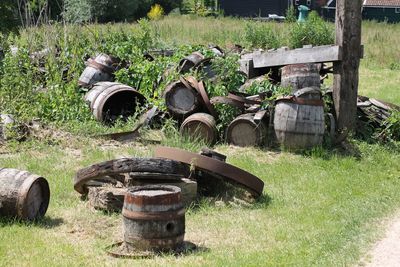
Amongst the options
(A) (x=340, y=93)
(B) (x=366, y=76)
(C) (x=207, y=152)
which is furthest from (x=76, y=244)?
(B) (x=366, y=76)

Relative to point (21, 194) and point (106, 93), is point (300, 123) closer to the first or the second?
point (106, 93)

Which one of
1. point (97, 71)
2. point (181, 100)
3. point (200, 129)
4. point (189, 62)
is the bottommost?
point (200, 129)

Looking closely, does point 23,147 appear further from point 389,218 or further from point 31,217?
point 389,218

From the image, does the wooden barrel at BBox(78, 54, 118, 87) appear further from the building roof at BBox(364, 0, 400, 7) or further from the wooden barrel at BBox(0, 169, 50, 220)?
the building roof at BBox(364, 0, 400, 7)

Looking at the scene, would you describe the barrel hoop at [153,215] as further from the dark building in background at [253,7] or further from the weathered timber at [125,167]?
the dark building in background at [253,7]

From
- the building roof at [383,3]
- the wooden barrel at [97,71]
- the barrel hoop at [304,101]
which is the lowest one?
the building roof at [383,3]

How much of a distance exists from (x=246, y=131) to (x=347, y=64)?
205cm

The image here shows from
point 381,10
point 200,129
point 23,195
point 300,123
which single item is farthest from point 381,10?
point 23,195

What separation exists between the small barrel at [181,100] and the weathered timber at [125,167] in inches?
143

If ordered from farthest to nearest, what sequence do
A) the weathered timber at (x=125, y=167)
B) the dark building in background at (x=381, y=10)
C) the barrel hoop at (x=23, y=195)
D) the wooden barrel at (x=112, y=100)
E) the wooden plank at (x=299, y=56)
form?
the dark building in background at (x=381, y=10), the wooden barrel at (x=112, y=100), the wooden plank at (x=299, y=56), the weathered timber at (x=125, y=167), the barrel hoop at (x=23, y=195)

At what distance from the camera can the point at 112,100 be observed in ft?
40.6

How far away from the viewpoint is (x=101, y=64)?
13.0m

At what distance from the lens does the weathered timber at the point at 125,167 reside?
7.36 metres

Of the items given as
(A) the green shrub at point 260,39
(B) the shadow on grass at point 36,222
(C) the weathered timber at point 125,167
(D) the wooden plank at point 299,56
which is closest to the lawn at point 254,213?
(B) the shadow on grass at point 36,222
